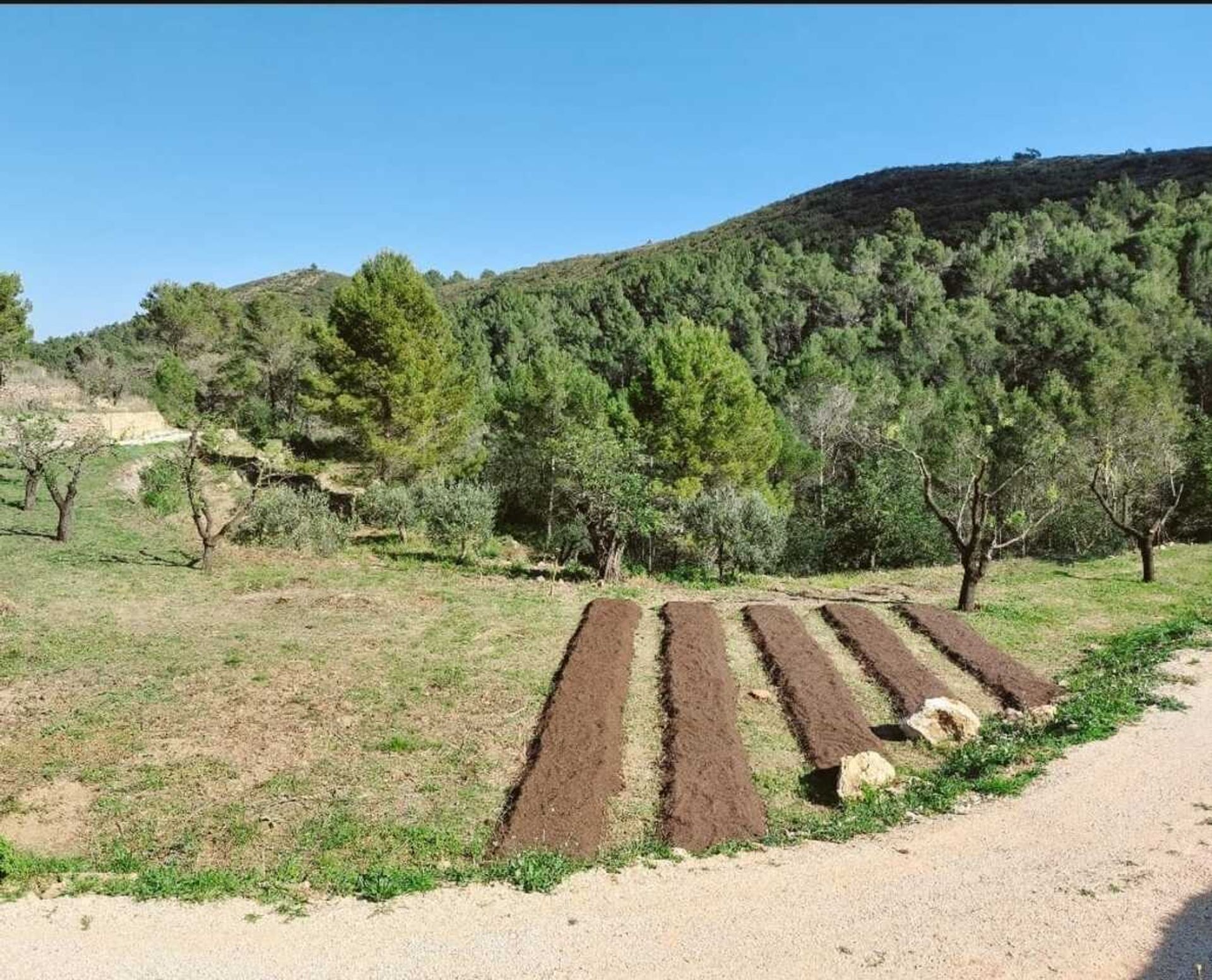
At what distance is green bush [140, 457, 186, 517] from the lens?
30.8 m

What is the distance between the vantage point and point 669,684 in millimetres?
14883

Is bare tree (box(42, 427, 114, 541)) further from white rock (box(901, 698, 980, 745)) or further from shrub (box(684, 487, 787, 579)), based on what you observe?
white rock (box(901, 698, 980, 745))

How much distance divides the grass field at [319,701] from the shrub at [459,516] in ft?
11.5

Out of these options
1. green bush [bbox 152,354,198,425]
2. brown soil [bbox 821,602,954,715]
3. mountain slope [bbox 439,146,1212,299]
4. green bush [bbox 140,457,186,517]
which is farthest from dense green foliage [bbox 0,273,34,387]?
mountain slope [bbox 439,146,1212,299]

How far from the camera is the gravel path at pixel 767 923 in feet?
24.2

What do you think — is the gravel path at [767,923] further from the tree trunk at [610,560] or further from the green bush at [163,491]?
the green bush at [163,491]

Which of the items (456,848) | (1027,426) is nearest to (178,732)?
(456,848)

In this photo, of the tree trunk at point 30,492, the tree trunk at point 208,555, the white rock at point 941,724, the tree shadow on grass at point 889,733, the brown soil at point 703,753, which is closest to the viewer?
the brown soil at point 703,753

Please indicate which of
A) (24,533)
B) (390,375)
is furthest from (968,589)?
(390,375)

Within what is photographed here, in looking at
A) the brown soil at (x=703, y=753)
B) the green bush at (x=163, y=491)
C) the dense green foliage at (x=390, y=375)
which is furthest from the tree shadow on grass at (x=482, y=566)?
the dense green foliage at (x=390, y=375)

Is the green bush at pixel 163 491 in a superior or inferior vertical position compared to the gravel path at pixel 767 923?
superior

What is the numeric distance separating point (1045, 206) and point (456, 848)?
96791 millimetres

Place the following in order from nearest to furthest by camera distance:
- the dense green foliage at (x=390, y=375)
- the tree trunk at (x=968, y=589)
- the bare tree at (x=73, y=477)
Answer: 1. the tree trunk at (x=968, y=589)
2. the bare tree at (x=73, y=477)
3. the dense green foliage at (x=390, y=375)

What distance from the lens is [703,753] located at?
1193cm
